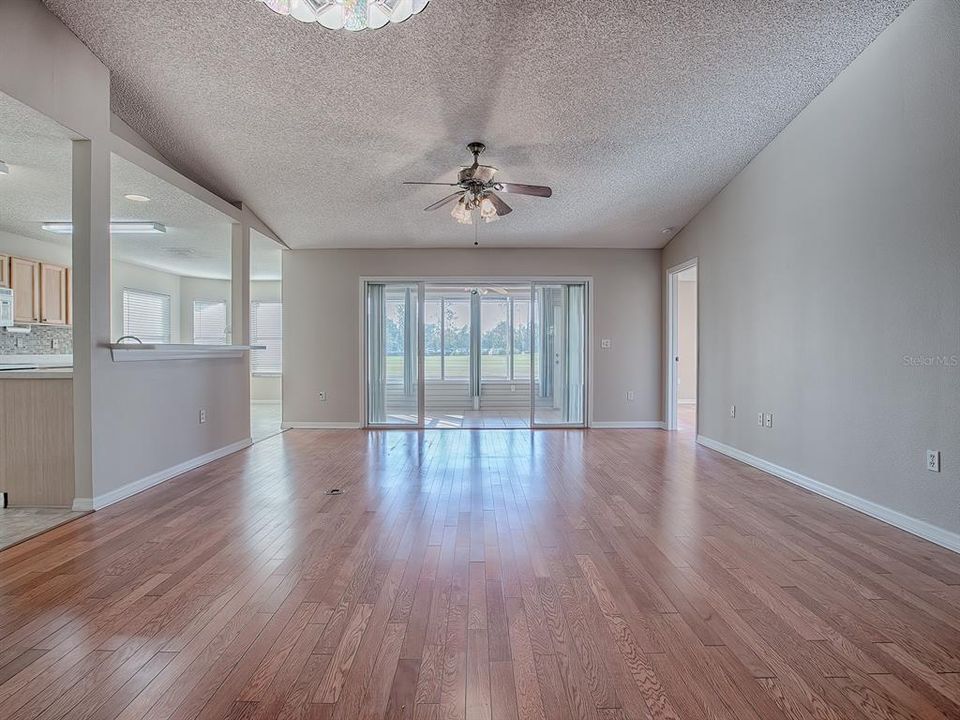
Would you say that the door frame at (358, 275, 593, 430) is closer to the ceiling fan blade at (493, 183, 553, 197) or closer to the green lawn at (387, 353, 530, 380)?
the green lawn at (387, 353, 530, 380)

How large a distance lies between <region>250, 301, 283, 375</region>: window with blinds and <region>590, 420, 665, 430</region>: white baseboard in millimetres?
6237

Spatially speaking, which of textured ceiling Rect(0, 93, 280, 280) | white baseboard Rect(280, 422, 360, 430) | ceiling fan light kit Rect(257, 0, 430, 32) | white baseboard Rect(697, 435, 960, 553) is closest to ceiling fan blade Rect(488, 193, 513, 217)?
ceiling fan light kit Rect(257, 0, 430, 32)

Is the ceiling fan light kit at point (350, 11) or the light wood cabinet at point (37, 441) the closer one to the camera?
the ceiling fan light kit at point (350, 11)

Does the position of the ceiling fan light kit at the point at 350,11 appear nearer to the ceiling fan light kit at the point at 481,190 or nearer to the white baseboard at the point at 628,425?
the ceiling fan light kit at the point at 481,190

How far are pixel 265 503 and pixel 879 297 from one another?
4151 mm

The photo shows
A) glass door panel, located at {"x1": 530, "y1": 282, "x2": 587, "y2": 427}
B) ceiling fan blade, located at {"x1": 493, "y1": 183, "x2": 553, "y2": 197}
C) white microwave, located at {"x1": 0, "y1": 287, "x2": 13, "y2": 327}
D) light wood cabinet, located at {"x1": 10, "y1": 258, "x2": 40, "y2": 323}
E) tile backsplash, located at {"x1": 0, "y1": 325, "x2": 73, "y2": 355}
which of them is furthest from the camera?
glass door panel, located at {"x1": 530, "y1": 282, "x2": 587, "y2": 427}

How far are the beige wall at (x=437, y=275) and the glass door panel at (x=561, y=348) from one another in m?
0.19

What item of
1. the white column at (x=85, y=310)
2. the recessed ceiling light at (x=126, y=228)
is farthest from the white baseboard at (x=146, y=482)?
the recessed ceiling light at (x=126, y=228)

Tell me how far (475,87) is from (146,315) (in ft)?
24.1

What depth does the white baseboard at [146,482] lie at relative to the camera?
131 inches

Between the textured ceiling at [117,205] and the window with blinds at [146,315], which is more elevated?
the textured ceiling at [117,205]

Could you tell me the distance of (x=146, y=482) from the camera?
3898mm

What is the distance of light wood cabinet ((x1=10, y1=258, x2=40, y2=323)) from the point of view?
5.70m

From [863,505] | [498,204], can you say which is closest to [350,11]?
[498,204]
